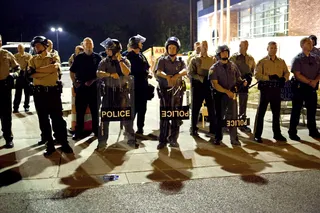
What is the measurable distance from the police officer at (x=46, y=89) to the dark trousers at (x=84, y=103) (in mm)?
965

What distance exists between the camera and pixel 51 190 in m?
5.17

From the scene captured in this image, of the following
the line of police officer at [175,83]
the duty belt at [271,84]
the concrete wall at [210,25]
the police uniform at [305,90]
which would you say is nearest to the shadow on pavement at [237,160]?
the line of police officer at [175,83]

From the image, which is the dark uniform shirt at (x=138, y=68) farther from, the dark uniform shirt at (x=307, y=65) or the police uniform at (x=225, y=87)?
the dark uniform shirt at (x=307, y=65)

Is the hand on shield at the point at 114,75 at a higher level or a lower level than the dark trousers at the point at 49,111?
higher

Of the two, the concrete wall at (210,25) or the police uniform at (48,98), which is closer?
the police uniform at (48,98)

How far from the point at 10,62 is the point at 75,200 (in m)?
3.44

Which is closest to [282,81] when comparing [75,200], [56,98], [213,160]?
[213,160]

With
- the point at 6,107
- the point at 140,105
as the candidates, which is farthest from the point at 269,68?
the point at 6,107

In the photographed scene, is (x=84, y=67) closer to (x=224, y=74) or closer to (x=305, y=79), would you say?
(x=224, y=74)

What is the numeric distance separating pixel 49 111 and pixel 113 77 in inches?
47.1

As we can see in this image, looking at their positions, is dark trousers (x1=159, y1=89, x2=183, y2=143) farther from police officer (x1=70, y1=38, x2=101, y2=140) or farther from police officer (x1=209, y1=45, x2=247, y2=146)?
police officer (x1=70, y1=38, x2=101, y2=140)

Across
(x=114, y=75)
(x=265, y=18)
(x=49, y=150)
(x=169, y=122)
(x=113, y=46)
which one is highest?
(x=265, y=18)

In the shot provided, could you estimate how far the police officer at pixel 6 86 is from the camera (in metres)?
7.11

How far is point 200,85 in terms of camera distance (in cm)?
813
